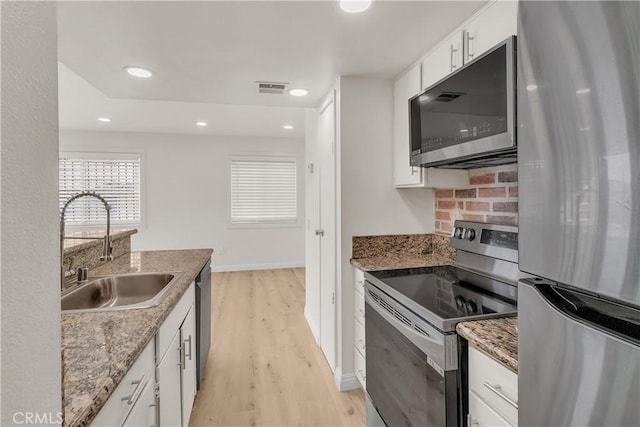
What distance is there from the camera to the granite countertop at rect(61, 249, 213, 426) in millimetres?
658

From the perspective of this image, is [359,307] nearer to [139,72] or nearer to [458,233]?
[458,233]

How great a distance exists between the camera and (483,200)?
5.96 ft

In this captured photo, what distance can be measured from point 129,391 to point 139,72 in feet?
6.15

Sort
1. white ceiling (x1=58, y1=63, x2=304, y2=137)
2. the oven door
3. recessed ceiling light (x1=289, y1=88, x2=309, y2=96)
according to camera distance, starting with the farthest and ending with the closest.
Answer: white ceiling (x1=58, y1=63, x2=304, y2=137), recessed ceiling light (x1=289, y1=88, x2=309, y2=96), the oven door

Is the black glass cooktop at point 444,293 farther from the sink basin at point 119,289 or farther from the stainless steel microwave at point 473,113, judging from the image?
the sink basin at point 119,289

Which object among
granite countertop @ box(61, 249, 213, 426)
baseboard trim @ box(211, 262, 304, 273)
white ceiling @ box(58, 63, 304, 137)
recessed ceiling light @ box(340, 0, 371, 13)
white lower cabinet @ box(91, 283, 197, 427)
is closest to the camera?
granite countertop @ box(61, 249, 213, 426)

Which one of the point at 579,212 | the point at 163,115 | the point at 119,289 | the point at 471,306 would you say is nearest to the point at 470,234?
the point at 471,306

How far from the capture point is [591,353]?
1.72ft

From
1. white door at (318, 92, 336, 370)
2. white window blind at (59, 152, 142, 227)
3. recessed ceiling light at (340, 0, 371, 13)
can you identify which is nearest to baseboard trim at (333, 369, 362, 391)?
white door at (318, 92, 336, 370)

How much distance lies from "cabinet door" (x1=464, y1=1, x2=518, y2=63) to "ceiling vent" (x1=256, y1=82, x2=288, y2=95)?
122cm

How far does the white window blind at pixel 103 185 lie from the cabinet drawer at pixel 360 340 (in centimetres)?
449

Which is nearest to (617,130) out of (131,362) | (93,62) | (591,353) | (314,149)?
(591,353)

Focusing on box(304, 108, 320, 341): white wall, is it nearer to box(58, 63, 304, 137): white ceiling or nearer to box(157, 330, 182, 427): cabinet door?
box(58, 63, 304, 137): white ceiling

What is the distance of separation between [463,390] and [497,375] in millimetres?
207
